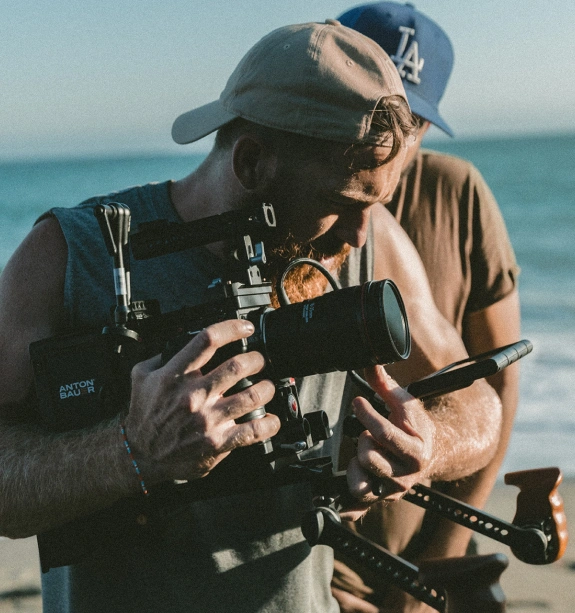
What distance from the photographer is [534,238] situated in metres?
22.4

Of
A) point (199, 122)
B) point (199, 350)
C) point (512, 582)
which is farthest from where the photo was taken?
point (512, 582)

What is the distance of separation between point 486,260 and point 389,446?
51.9 inches

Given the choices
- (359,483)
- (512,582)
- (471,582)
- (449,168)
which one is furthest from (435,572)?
(512,582)

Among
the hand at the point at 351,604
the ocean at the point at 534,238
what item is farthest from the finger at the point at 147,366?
the ocean at the point at 534,238

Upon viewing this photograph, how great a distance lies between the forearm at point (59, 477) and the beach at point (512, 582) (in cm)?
292

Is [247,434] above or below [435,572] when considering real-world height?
above

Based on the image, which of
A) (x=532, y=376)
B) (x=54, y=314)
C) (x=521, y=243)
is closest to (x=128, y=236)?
(x=54, y=314)

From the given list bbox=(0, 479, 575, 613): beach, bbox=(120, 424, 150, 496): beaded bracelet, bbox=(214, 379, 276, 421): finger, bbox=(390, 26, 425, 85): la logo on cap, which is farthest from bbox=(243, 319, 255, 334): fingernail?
bbox=(0, 479, 575, 613): beach

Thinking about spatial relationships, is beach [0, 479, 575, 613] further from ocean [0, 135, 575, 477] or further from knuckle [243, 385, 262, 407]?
knuckle [243, 385, 262, 407]

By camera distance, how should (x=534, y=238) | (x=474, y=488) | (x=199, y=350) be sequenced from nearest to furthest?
(x=199, y=350)
(x=474, y=488)
(x=534, y=238)

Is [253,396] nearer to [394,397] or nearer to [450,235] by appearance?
[394,397]

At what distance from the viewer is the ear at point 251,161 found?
187cm

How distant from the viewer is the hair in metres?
1.79

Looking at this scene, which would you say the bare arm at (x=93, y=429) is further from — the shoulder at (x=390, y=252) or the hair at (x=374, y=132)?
the shoulder at (x=390, y=252)
